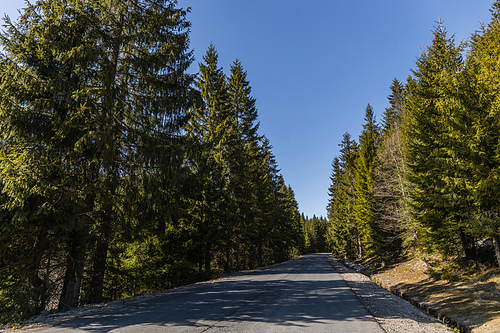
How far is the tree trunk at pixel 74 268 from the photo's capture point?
362 inches

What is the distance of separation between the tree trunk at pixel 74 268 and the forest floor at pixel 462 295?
39.7 ft

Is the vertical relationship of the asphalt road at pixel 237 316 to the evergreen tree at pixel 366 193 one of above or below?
below

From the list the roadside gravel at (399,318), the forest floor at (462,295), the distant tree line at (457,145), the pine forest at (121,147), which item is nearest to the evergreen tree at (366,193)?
the distant tree line at (457,145)

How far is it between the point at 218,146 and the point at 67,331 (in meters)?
16.0

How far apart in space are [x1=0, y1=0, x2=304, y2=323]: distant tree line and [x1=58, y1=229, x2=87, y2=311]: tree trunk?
0.04 m

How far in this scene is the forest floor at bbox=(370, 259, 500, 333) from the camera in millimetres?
6711

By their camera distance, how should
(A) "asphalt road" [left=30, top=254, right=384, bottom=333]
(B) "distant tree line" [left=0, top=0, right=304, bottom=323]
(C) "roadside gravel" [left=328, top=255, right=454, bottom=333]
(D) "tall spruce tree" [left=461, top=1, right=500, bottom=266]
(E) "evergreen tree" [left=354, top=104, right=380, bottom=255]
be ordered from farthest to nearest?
(E) "evergreen tree" [left=354, top=104, right=380, bottom=255]
(D) "tall spruce tree" [left=461, top=1, right=500, bottom=266]
(B) "distant tree line" [left=0, top=0, right=304, bottom=323]
(C) "roadside gravel" [left=328, top=255, right=454, bottom=333]
(A) "asphalt road" [left=30, top=254, right=384, bottom=333]

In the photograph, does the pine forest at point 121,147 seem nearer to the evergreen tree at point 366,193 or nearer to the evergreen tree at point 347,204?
the evergreen tree at point 366,193

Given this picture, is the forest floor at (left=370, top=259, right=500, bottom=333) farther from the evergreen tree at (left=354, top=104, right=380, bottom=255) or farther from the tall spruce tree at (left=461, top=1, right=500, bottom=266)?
the evergreen tree at (left=354, top=104, right=380, bottom=255)

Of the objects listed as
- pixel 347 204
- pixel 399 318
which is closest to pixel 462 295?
pixel 399 318

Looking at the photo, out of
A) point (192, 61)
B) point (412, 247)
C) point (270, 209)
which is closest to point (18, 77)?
point (192, 61)

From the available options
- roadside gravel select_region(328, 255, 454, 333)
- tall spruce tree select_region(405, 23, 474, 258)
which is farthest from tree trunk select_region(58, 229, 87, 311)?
tall spruce tree select_region(405, 23, 474, 258)

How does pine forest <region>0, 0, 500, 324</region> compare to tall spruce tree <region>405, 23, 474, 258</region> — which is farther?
tall spruce tree <region>405, 23, 474, 258</region>

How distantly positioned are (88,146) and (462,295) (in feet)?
45.5
